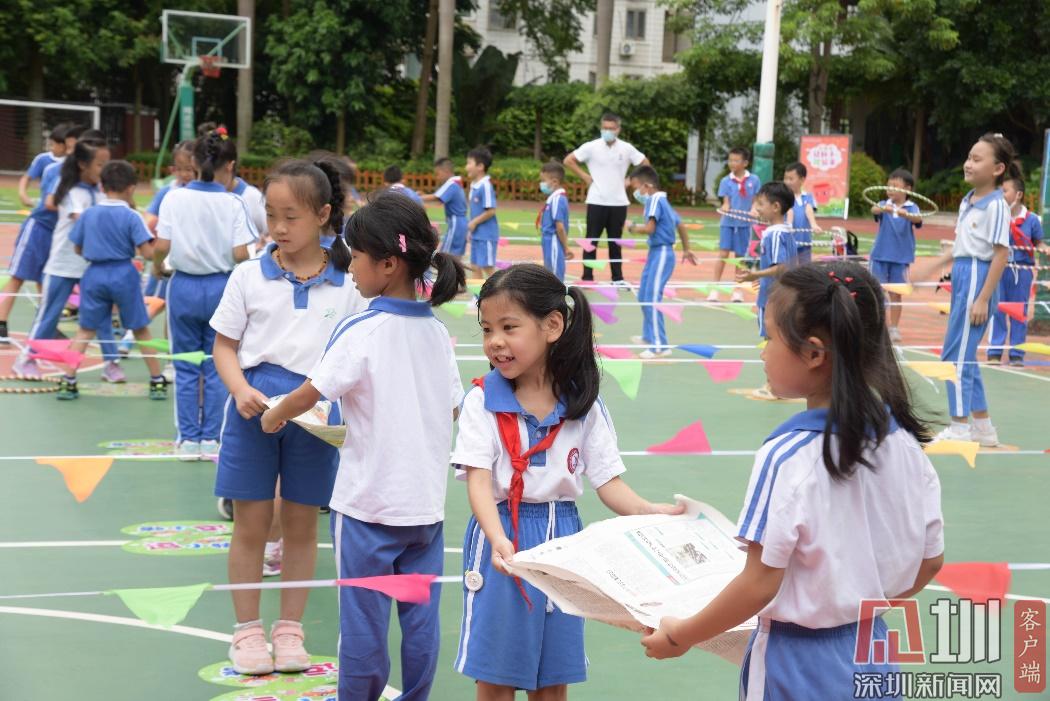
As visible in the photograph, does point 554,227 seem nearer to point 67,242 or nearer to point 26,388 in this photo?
point 67,242

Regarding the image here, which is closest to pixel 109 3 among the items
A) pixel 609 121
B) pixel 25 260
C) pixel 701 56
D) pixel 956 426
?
pixel 701 56

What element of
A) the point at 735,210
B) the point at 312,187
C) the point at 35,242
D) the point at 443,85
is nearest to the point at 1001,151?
the point at 312,187

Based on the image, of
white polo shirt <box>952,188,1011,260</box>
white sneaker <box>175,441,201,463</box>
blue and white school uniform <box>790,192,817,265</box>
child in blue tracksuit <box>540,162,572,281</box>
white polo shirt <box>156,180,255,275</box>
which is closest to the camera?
white polo shirt <box>156,180,255,275</box>

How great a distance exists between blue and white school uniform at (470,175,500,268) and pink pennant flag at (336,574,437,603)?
10324mm

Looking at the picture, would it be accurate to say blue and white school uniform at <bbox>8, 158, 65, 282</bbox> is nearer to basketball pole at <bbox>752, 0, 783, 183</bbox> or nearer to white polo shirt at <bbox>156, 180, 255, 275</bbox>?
white polo shirt at <bbox>156, 180, 255, 275</bbox>

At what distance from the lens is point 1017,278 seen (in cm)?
1016

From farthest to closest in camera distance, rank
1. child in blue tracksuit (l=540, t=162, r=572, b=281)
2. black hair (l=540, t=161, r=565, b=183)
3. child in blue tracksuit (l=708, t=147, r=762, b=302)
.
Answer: child in blue tracksuit (l=708, t=147, r=762, b=302) < black hair (l=540, t=161, r=565, b=183) < child in blue tracksuit (l=540, t=162, r=572, b=281)

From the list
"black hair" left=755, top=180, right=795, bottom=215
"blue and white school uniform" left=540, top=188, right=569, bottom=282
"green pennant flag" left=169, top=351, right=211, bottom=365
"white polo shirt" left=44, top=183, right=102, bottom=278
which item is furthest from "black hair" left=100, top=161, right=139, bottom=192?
"blue and white school uniform" left=540, top=188, right=569, bottom=282

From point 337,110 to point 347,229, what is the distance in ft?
101

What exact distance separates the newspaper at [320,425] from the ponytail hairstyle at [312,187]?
485 mm

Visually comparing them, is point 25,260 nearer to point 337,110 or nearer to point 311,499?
point 311,499

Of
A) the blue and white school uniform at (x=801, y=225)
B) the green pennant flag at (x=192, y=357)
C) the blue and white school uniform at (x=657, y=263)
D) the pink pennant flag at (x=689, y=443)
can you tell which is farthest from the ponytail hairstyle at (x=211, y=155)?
the blue and white school uniform at (x=801, y=225)

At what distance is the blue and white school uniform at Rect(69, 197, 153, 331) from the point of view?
7.57m

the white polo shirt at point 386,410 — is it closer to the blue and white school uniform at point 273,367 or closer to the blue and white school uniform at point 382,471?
the blue and white school uniform at point 382,471
